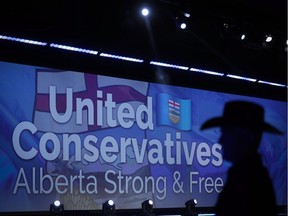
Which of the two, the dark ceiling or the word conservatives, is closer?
the word conservatives

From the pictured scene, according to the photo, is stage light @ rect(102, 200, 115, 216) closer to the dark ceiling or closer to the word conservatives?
the word conservatives

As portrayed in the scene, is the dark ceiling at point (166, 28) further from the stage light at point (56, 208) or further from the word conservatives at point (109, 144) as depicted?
the stage light at point (56, 208)

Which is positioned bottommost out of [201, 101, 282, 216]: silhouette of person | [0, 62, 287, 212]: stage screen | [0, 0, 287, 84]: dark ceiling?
[201, 101, 282, 216]: silhouette of person

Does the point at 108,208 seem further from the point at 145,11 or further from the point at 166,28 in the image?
the point at 166,28

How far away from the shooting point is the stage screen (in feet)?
14.4

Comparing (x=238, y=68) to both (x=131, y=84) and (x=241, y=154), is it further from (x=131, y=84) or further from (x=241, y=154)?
(x=241, y=154)

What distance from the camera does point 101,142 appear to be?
4887 millimetres

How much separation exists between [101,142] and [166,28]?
149 cm

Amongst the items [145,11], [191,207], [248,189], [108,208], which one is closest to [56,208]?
[108,208]

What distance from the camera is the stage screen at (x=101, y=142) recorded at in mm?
4391

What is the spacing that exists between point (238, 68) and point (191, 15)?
1339 millimetres

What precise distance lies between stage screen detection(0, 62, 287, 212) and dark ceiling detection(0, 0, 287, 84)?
364mm

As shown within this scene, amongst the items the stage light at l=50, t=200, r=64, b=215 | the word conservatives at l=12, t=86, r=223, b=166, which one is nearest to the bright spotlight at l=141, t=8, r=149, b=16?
the word conservatives at l=12, t=86, r=223, b=166

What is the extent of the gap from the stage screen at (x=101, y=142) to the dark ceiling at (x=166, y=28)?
36cm
